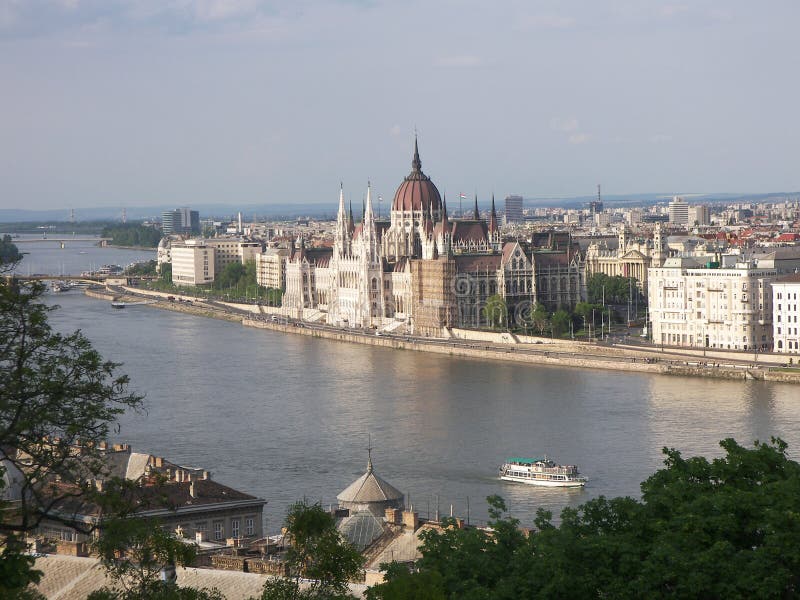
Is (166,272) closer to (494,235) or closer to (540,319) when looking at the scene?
(494,235)

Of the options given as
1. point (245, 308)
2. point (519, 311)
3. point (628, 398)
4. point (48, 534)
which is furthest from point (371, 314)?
point (48, 534)

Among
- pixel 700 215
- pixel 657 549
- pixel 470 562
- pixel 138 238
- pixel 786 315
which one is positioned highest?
pixel 657 549

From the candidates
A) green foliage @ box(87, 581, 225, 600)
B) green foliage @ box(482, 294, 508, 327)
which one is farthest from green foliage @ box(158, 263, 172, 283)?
green foliage @ box(87, 581, 225, 600)

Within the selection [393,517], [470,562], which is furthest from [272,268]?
[470,562]

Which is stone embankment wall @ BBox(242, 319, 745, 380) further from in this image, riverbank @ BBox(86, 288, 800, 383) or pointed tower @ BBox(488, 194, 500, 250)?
pointed tower @ BBox(488, 194, 500, 250)

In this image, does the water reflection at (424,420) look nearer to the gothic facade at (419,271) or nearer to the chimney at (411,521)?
the chimney at (411,521)

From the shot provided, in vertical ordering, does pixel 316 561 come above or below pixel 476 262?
above
